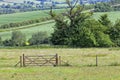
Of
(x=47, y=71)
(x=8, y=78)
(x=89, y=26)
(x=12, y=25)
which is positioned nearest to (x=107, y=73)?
(x=47, y=71)

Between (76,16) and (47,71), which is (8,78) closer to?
(47,71)

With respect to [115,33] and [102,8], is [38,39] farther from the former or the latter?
[102,8]

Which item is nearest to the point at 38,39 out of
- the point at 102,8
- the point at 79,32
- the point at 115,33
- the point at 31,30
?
the point at 31,30

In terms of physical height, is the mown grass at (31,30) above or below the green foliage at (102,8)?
below

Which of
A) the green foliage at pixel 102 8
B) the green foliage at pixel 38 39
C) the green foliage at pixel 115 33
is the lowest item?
the green foliage at pixel 38 39

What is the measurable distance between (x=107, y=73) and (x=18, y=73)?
6881 mm

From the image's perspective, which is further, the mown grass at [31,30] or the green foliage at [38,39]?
the mown grass at [31,30]

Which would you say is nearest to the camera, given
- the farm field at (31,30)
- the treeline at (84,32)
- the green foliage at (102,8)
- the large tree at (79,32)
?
the large tree at (79,32)

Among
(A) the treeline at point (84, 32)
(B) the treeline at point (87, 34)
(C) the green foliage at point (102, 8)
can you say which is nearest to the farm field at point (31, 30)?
(C) the green foliage at point (102, 8)

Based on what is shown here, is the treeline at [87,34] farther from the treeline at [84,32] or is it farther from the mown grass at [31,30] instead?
the mown grass at [31,30]

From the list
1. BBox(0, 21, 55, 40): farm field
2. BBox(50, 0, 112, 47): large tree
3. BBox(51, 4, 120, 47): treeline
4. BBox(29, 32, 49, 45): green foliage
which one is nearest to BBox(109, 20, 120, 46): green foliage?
BBox(51, 4, 120, 47): treeline

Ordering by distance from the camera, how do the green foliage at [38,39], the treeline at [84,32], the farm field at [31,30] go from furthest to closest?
the farm field at [31,30], the green foliage at [38,39], the treeline at [84,32]

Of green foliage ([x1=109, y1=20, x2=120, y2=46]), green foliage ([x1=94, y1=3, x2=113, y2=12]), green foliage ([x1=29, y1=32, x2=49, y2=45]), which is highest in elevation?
green foliage ([x1=94, y1=3, x2=113, y2=12])

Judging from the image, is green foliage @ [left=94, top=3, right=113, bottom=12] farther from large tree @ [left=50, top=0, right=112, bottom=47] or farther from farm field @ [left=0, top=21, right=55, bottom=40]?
large tree @ [left=50, top=0, right=112, bottom=47]
